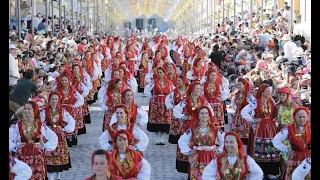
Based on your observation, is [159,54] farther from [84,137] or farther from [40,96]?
[40,96]

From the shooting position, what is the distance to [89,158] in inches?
608

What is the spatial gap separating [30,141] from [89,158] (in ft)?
13.9

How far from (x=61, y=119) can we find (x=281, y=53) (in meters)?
9.65

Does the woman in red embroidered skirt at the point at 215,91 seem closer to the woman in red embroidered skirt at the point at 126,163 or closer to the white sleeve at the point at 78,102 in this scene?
the white sleeve at the point at 78,102

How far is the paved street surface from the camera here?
13703mm

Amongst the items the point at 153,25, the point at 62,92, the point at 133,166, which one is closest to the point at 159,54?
the point at 62,92

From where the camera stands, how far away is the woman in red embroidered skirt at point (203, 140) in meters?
11.1

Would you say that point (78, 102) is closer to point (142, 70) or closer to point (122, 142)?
point (122, 142)

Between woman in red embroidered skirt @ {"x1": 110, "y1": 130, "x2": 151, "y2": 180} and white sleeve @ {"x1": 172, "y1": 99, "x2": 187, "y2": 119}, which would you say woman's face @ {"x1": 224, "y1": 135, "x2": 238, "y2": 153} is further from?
white sleeve @ {"x1": 172, "y1": 99, "x2": 187, "y2": 119}

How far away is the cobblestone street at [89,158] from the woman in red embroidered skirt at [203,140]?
231 cm

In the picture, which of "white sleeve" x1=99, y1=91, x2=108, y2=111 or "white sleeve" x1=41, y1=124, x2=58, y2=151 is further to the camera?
"white sleeve" x1=99, y1=91, x2=108, y2=111

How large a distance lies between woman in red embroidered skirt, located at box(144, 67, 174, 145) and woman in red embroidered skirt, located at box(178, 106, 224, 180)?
236 inches

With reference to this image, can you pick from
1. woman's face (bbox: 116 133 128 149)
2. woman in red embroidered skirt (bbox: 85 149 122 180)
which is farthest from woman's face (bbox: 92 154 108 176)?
woman's face (bbox: 116 133 128 149)

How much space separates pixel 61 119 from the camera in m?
13.4
